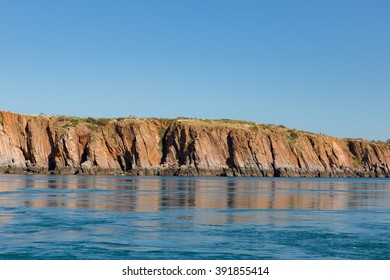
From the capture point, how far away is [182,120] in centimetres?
16488

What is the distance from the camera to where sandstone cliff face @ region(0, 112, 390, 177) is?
449 feet

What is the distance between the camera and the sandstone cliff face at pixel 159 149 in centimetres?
13688

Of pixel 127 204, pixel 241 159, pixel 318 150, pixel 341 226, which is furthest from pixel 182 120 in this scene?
pixel 341 226

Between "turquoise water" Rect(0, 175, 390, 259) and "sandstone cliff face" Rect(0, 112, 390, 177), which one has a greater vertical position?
"sandstone cliff face" Rect(0, 112, 390, 177)

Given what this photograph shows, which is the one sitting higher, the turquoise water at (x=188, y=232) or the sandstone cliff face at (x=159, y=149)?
the sandstone cliff face at (x=159, y=149)

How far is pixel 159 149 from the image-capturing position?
151375mm

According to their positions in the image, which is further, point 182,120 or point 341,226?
point 182,120

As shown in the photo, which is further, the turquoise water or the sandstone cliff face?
the sandstone cliff face

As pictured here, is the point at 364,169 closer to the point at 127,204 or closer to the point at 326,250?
the point at 127,204

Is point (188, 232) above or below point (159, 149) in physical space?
below

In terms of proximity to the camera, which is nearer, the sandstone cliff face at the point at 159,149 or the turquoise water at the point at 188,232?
the turquoise water at the point at 188,232

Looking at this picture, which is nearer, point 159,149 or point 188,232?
point 188,232

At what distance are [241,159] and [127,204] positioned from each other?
10918 centimetres
